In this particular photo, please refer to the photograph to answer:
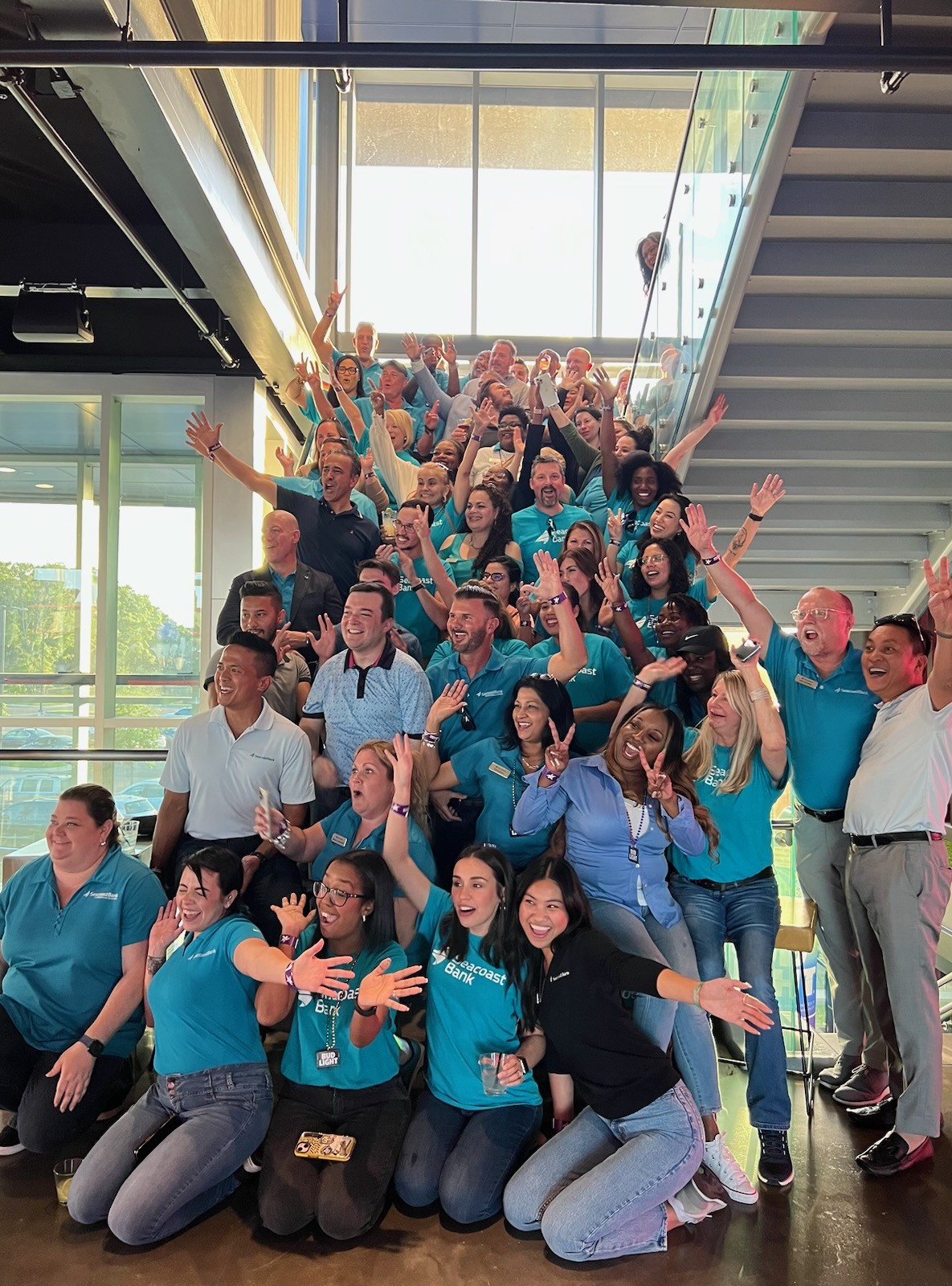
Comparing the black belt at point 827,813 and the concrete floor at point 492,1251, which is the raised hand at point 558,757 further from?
the concrete floor at point 492,1251

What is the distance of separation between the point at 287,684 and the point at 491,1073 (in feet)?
6.59

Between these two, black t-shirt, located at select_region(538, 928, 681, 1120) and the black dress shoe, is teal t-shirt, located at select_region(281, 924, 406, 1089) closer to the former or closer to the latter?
black t-shirt, located at select_region(538, 928, 681, 1120)

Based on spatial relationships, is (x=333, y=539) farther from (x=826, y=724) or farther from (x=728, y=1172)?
(x=728, y=1172)

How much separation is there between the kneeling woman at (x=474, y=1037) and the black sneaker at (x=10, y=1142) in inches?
51.8

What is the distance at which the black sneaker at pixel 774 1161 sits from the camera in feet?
10.5

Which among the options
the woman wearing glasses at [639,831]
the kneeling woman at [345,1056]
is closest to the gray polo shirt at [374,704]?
the woman wearing glasses at [639,831]

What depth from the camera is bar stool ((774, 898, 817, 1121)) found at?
377 centimetres

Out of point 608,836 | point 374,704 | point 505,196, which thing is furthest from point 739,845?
point 505,196

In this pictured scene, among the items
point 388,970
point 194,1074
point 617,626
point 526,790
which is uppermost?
point 617,626

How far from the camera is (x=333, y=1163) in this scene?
9.94 ft

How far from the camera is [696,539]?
13.8 feet

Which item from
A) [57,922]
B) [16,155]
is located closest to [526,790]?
[57,922]

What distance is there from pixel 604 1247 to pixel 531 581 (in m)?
3.43

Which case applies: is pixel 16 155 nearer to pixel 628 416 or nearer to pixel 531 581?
pixel 531 581
